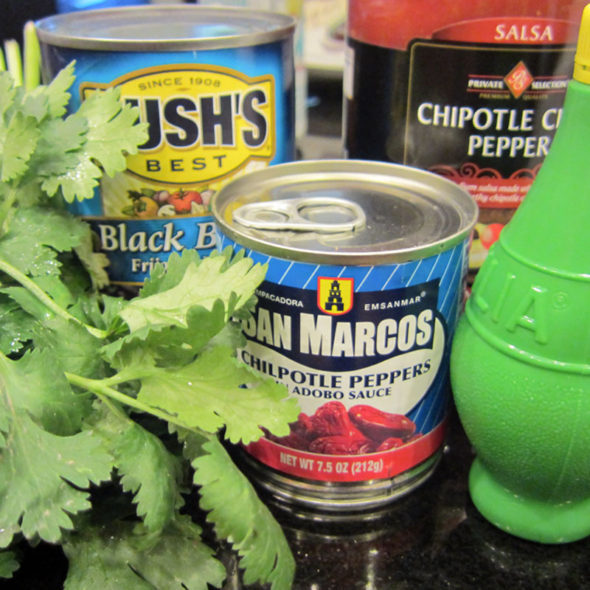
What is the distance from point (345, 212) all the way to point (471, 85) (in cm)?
18

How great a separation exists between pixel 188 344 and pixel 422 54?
394mm

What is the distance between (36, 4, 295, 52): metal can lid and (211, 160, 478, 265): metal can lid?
0.46ft

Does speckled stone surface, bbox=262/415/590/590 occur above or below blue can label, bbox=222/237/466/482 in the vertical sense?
below

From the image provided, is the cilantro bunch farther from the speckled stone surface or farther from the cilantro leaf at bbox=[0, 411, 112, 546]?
the speckled stone surface

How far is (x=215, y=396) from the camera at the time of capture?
505 mm

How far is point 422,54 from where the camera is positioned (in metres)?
0.70

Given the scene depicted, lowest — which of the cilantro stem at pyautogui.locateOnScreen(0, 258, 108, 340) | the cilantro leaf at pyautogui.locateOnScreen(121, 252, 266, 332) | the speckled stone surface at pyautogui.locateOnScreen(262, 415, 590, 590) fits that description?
the speckled stone surface at pyautogui.locateOnScreen(262, 415, 590, 590)

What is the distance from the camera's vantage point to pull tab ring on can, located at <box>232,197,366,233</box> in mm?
606

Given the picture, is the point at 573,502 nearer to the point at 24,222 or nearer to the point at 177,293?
the point at 177,293

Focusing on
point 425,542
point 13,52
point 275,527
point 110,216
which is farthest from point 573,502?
point 13,52

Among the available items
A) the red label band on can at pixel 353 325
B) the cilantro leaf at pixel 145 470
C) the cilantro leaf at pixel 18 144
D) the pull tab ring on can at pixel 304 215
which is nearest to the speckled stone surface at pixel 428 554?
the red label band on can at pixel 353 325

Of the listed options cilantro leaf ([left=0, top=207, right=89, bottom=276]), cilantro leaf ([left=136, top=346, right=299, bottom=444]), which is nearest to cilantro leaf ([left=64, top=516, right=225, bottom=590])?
cilantro leaf ([left=136, top=346, right=299, bottom=444])

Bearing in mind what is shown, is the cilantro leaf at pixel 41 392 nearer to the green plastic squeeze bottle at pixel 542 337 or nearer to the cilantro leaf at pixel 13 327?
the cilantro leaf at pixel 13 327

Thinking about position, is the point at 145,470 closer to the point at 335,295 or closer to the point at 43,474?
the point at 43,474
